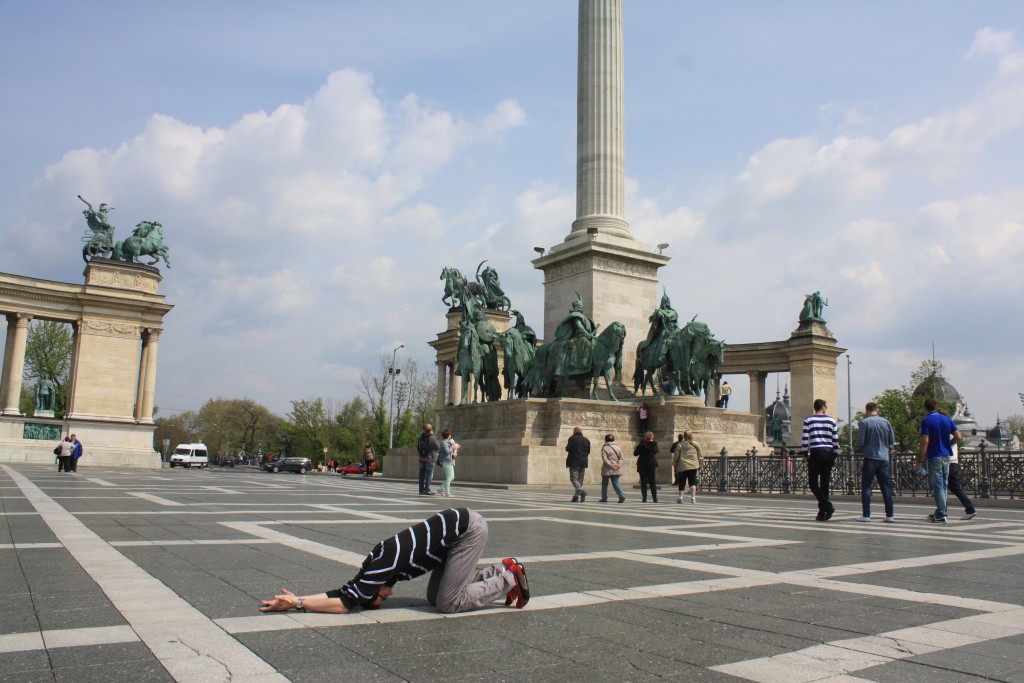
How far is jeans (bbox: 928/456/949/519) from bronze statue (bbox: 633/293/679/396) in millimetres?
16016

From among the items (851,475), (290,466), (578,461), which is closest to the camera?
(578,461)

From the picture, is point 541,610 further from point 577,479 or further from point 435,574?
point 577,479

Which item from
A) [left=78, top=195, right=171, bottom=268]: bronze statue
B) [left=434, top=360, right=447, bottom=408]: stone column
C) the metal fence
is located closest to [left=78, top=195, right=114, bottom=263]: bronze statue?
[left=78, top=195, right=171, bottom=268]: bronze statue

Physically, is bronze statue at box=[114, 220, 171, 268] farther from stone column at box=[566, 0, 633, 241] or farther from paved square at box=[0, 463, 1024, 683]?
paved square at box=[0, 463, 1024, 683]

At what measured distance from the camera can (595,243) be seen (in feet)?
105

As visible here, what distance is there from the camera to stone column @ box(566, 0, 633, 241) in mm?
34094

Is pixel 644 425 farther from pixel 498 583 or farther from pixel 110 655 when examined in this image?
pixel 110 655

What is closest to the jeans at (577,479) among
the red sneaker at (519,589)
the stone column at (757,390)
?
the red sneaker at (519,589)

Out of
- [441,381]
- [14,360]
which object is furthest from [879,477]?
[14,360]

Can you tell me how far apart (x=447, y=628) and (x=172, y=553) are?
4134mm

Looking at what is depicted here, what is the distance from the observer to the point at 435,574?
18.5 feet

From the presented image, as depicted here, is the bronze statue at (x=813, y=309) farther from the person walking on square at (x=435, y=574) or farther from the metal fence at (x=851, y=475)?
the person walking on square at (x=435, y=574)

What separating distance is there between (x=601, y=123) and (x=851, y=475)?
18.2m

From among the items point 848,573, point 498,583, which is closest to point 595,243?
point 848,573
